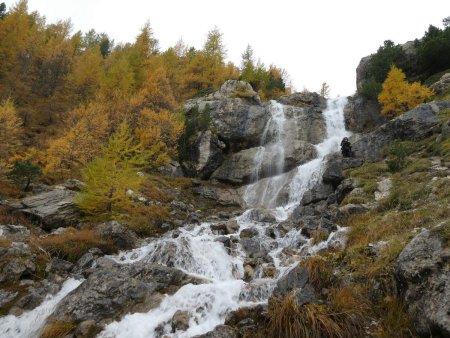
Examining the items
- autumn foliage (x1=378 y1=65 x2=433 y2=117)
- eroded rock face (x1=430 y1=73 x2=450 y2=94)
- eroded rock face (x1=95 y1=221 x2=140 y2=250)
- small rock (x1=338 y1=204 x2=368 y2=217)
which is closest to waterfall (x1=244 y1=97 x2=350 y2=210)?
autumn foliage (x1=378 y1=65 x2=433 y2=117)

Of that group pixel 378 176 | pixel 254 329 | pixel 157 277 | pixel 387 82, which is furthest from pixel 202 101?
pixel 254 329

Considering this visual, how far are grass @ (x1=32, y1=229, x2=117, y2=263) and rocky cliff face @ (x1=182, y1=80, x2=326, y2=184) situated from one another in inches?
656

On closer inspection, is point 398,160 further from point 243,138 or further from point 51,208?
point 51,208

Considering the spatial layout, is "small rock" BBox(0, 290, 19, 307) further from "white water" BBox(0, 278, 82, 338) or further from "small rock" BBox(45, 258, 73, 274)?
"small rock" BBox(45, 258, 73, 274)

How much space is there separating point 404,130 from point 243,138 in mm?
14270

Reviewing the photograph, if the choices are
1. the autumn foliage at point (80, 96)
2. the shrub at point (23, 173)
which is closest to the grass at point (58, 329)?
the shrub at point (23, 173)

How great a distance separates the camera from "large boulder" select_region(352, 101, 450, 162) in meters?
24.2

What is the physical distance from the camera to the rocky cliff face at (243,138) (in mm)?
31109

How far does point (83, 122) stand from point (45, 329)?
73.4ft

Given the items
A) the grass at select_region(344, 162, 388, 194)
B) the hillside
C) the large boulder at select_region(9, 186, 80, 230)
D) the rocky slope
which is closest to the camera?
the rocky slope

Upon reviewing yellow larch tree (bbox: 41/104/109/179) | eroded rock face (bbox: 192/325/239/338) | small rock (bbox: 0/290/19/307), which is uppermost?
yellow larch tree (bbox: 41/104/109/179)

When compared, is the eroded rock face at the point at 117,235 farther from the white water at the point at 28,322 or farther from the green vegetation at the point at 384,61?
the green vegetation at the point at 384,61

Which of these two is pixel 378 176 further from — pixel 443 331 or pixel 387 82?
pixel 387 82

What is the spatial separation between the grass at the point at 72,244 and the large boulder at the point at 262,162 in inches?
656
